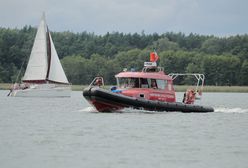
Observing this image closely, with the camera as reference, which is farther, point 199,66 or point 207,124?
point 199,66

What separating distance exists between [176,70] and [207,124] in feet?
317

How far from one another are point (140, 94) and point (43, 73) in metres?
42.9

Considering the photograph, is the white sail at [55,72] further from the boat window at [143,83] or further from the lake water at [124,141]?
the boat window at [143,83]

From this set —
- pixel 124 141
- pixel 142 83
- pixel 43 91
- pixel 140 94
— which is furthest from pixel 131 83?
pixel 43 91

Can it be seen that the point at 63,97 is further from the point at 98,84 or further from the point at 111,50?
the point at 111,50

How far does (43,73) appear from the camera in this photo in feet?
290

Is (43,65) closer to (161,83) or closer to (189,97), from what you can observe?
(189,97)

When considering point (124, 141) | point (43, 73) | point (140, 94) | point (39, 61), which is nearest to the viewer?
point (124, 141)

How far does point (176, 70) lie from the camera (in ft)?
451

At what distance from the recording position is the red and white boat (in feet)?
148

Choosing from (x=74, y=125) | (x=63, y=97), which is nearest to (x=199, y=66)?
(x=63, y=97)

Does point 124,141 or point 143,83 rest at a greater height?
point 143,83

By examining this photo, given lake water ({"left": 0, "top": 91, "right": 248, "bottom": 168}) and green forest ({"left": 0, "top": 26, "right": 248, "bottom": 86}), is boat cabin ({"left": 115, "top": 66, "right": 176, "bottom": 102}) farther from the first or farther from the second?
green forest ({"left": 0, "top": 26, "right": 248, "bottom": 86})

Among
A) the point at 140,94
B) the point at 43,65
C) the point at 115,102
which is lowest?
Answer: the point at 115,102
